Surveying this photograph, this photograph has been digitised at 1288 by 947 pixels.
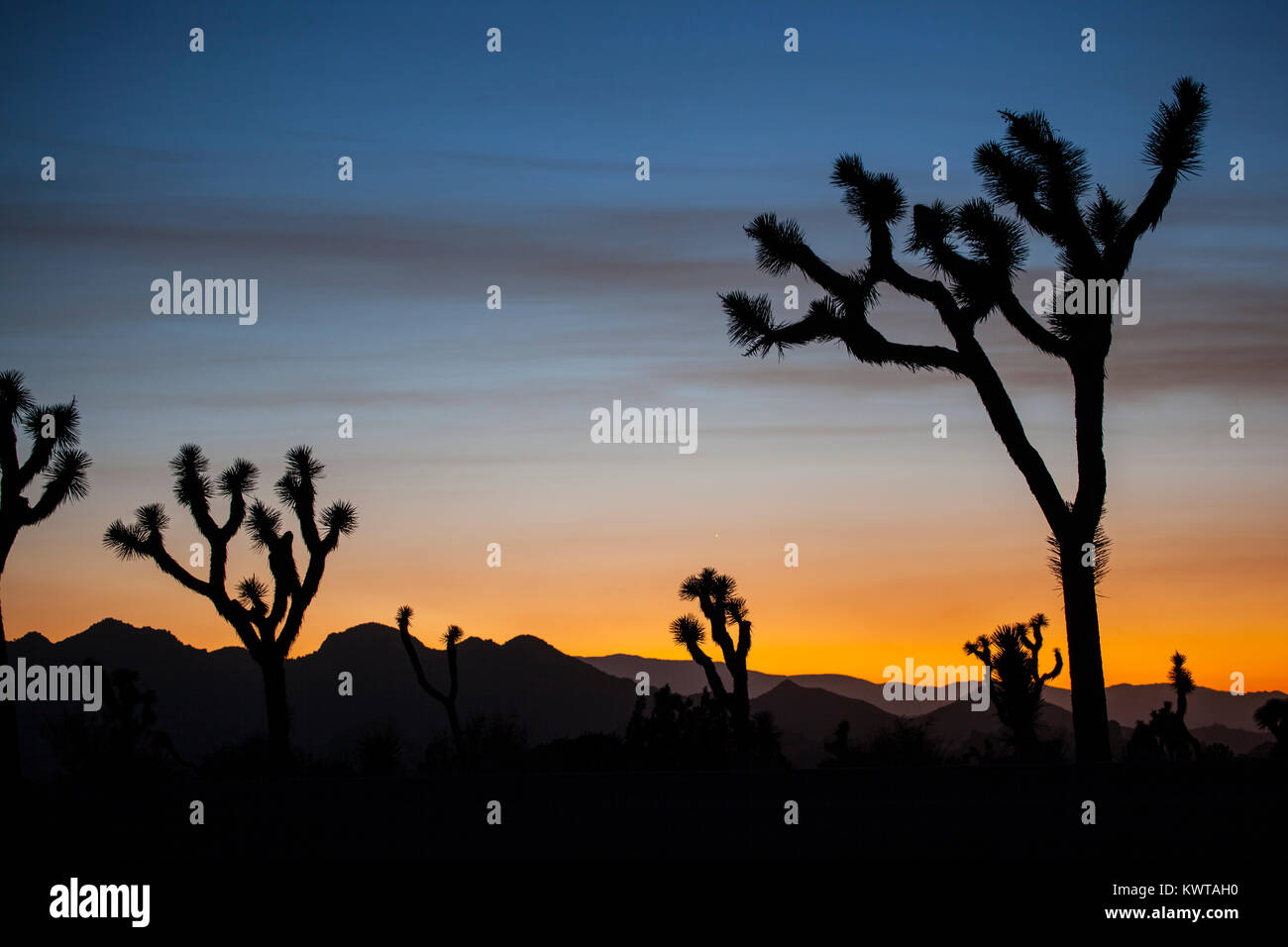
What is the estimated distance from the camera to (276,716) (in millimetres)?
18078

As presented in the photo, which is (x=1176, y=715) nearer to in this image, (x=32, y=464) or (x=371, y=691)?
(x=32, y=464)

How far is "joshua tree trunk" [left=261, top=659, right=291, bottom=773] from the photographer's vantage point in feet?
56.7

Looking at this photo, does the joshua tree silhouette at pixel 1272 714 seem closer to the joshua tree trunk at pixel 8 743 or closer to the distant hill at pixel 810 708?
the joshua tree trunk at pixel 8 743

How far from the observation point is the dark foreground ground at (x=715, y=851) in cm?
452

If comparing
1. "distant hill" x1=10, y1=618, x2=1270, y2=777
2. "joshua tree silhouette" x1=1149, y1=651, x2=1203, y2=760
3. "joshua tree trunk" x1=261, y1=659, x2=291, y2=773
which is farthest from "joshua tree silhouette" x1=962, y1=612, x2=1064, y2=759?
"distant hill" x1=10, y1=618, x2=1270, y2=777

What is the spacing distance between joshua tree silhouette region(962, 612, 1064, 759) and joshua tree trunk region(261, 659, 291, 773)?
11508 millimetres

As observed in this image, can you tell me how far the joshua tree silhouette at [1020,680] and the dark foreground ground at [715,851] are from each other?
12908mm

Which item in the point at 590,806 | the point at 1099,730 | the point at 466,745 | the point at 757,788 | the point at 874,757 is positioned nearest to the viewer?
the point at 590,806

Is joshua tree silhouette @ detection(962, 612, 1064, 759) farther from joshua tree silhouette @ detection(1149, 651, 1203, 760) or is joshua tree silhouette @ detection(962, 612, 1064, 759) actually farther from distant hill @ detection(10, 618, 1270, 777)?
distant hill @ detection(10, 618, 1270, 777)

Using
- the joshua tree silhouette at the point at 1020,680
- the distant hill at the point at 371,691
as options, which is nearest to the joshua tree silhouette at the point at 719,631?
the joshua tree silhouette at the point at 1020,680

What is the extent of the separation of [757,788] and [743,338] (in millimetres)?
5406

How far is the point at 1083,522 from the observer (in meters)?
9.54
